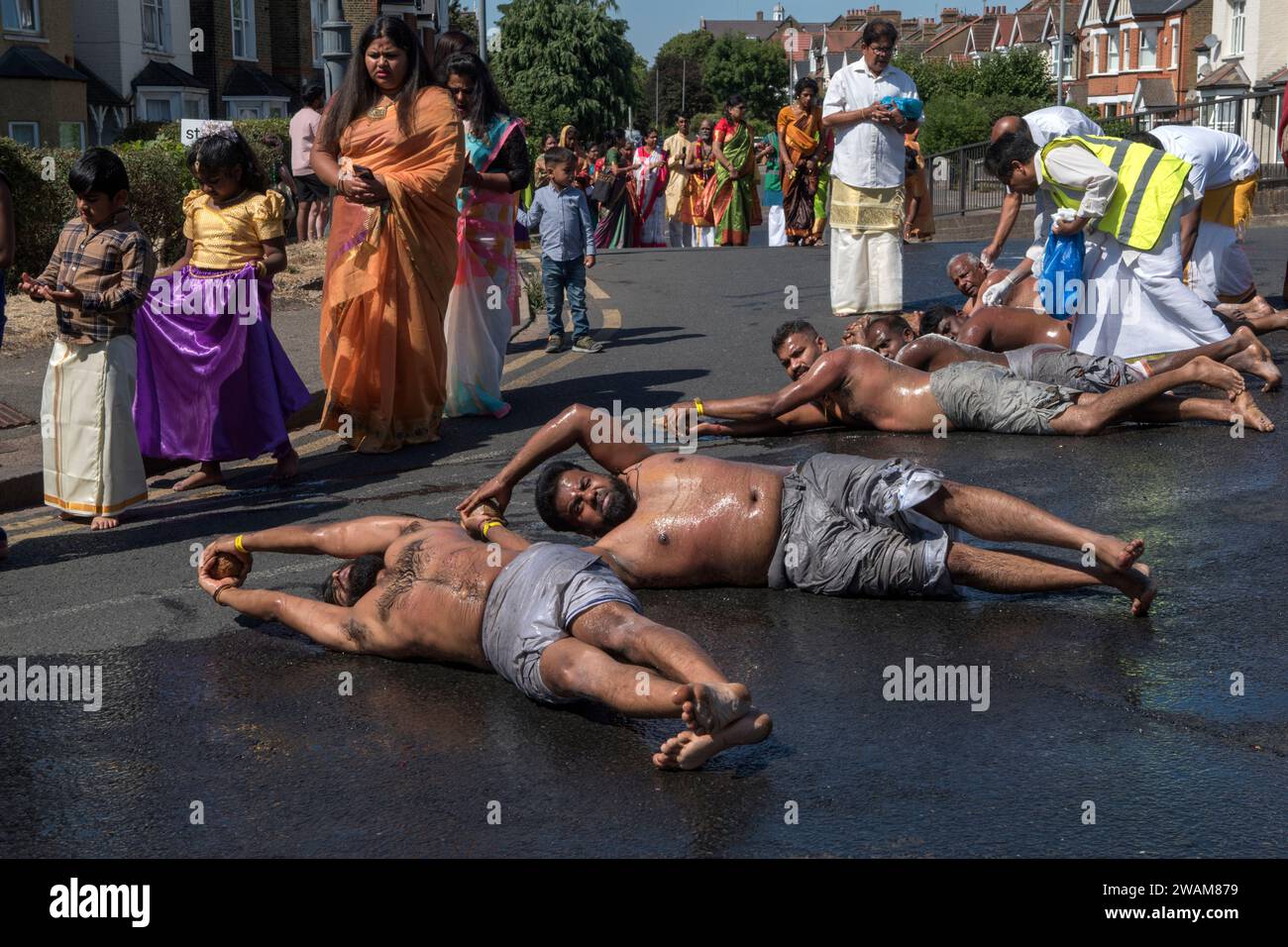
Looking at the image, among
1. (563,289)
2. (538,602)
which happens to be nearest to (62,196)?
(563,289)

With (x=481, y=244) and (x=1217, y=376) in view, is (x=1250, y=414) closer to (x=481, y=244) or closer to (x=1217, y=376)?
(x=1217, y=376)

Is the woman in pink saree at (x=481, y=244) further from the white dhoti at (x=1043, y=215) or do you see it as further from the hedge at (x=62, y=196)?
the hedge at (x=62, y=196)

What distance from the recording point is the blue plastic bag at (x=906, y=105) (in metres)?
12.2

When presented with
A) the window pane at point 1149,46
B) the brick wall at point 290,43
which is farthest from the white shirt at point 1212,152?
the window pane at point 1149,46

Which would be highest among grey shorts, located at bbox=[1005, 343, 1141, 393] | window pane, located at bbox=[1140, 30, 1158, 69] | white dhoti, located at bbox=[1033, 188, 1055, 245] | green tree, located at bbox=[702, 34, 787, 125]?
green tree, located at bbox=[702, 34, 787, 125]

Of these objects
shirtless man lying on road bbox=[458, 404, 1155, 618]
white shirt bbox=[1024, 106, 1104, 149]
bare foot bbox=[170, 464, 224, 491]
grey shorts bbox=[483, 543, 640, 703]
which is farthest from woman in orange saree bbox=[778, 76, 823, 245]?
grey shorts bbox=[483, 543, 640, 703]

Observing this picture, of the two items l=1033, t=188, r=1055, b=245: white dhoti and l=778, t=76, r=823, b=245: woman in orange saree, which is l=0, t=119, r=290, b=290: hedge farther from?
l=1033, t=188, r=1055, b=245: white dhoti

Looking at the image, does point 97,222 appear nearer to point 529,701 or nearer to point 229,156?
point 229,156

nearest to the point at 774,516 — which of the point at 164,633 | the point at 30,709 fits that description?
the point at 164,633

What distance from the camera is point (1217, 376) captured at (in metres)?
7.97

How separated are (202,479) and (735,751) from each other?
15.4 ft

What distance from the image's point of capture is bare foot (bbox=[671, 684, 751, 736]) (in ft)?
12.8

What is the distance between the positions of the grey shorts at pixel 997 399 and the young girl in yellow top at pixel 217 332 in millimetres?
3534

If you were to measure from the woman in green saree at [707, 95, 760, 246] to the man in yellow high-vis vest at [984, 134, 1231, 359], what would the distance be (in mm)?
13272
